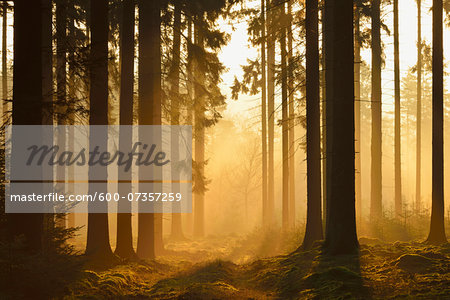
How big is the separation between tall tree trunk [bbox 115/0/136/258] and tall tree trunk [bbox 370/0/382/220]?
40.9 feet

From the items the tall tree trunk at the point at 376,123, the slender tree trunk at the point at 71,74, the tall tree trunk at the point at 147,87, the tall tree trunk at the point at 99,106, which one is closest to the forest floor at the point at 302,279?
the tall tree trunk at the point at 99,106

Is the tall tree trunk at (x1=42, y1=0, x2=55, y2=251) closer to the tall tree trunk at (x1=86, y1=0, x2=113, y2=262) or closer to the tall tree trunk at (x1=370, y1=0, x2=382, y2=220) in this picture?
the tall tree trunk at (x1=86, y1=0, x2=113, y2=262)

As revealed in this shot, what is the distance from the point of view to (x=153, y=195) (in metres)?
14.0

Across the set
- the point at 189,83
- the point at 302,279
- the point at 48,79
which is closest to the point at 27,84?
the point at 48,79

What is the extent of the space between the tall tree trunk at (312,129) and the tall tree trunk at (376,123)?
286 inches

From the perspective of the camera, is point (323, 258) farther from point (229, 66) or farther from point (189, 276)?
point (229, 66)

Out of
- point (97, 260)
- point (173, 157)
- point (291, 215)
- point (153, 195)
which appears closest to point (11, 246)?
point (97, 260)

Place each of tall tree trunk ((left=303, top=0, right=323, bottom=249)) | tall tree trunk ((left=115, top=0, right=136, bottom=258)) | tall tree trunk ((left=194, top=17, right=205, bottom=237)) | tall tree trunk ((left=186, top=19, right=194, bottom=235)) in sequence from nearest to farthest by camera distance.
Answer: tall tree trunk ((left=115, top=0, right=136, bottom=258)), tall tree trunk ((left=303, top=0, right=323, bottom=249)), tall tree trunk ((left=186, top=19, right=194, bottom=235)), tall tree trunk ((left=194, top=17, right=205, bottom=237))

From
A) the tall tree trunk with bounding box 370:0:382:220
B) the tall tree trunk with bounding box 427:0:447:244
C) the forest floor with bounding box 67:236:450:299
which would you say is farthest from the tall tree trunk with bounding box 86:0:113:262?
the tall tree trunk with bounding box 370:0:382:220

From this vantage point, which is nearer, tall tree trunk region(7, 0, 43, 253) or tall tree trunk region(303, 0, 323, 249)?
tall tree trunk region(7, 0, 43, 253)

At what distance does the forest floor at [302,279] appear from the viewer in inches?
274

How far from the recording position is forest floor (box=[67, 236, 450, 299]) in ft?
22.8

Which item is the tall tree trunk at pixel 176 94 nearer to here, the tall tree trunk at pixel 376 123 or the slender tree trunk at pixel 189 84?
the slender tree trunk at pixel 189 84
